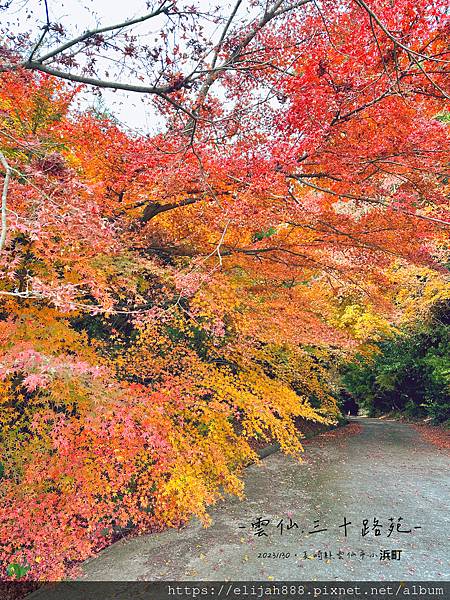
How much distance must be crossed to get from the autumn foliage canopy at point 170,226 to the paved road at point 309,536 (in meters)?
0.43

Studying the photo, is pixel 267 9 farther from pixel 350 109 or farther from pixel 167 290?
pixel 167 290

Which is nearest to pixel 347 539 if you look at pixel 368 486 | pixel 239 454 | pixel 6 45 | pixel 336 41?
pixel 239 454

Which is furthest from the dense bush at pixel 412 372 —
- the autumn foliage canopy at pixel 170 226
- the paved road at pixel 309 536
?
the autumn foliage canopy at pixel 170 226

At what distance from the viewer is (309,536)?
5.03 meters

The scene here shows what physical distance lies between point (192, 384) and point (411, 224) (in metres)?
4.42

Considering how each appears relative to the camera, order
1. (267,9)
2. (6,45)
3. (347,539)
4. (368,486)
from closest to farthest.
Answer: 1. (6,45)
2. (267,9)
3. (347,539)
4. (368,486)

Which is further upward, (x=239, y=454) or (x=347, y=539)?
(x=239, y=454)

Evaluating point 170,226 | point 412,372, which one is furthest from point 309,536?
point 412,372

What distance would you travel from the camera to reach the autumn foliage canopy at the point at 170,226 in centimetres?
385

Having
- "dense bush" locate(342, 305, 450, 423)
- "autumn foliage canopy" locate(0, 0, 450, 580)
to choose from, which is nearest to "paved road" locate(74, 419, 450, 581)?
"autumn foliage canopy" locate(0, 0, 450, 580)

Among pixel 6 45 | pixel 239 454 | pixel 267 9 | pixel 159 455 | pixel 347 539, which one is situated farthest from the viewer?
pixel 239 454

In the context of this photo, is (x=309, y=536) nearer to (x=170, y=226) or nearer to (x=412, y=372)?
(x=170, y=226)

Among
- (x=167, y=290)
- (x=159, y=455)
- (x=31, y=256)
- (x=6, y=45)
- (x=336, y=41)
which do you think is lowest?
(x=159, y=455)

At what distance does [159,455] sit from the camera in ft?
14.9
